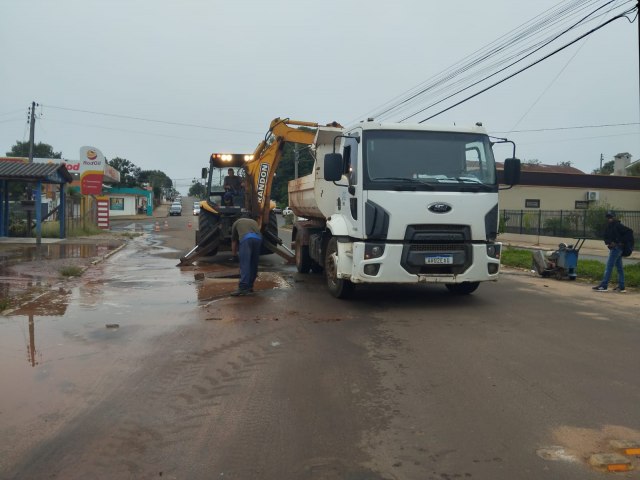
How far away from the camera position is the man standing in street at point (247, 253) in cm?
1098

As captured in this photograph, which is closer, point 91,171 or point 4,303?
point 4,303

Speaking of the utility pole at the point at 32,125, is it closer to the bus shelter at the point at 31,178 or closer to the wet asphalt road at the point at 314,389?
the bus shelter at the point at 31,178

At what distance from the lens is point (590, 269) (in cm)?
1510

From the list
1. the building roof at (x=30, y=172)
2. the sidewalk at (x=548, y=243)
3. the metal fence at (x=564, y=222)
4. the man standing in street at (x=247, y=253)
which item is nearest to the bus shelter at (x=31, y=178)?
the building roof at (x=30, y=172)

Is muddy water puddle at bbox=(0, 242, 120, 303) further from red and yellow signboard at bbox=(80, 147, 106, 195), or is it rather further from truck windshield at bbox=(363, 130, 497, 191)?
red and yellow signboard at bbox=(80, 147, 106, 195)

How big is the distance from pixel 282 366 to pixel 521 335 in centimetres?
349

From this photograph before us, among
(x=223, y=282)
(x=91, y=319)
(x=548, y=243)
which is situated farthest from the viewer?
(x=548, y=243)

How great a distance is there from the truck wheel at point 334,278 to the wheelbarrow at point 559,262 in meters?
6.52

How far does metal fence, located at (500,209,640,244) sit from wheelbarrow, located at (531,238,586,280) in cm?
995

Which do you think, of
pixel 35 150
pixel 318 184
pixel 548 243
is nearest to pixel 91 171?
pixel 318 184

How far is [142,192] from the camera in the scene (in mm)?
77500

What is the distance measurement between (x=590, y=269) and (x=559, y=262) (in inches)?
54.0

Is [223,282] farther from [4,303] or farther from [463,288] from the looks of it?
[463,288]

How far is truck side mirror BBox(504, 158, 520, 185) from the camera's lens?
9.77 m
